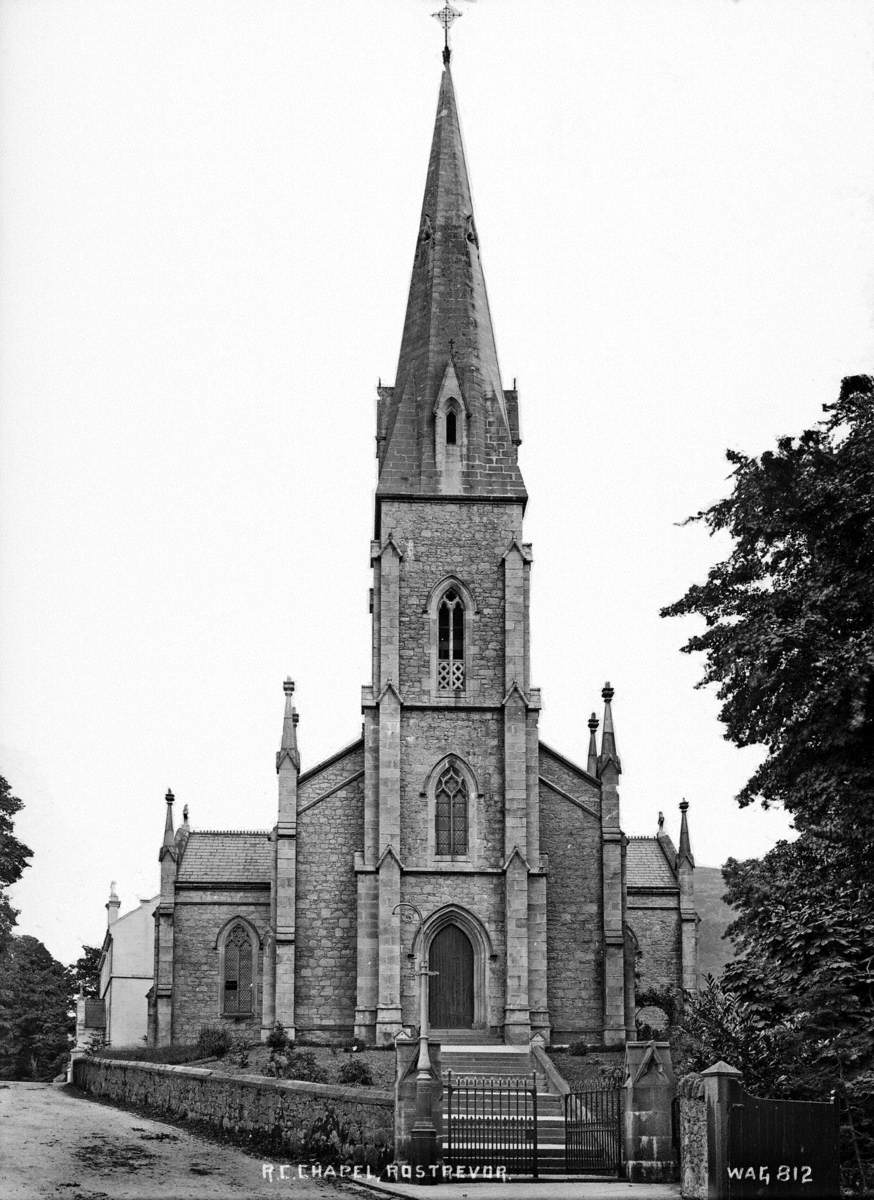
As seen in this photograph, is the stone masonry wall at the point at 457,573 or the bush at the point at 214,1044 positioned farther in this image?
the stone masonry wall at the point at 457,573

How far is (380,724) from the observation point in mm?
44125

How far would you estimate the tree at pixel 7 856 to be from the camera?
1924 inches

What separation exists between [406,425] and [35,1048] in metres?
40.5

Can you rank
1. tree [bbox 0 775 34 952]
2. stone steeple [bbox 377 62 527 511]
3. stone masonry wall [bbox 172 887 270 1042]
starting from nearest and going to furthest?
stone steeple [bbox 377 62 527 511] → stone masonry wall [bbox 172 887 270 1042] → tree [bbox 0 775 34 952]

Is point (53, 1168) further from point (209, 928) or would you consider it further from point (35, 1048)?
point (35, 1048)

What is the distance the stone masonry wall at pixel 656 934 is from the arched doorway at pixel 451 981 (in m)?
10.9

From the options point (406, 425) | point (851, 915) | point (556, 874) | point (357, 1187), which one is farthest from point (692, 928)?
point (357, 1187)

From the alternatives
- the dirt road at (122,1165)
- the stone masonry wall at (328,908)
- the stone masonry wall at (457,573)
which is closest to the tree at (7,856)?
the stone masonry wall at (328,908)

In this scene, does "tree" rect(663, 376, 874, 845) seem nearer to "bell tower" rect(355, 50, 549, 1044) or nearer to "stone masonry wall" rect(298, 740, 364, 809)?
"bell tower" rect(355, 50, 549, 1044)

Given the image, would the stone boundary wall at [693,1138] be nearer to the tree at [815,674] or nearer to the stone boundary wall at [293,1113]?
the tree at [815,674]

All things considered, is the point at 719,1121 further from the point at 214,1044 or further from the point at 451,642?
the point at 451,642

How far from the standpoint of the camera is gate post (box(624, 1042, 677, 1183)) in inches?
885

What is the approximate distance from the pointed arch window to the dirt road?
19.9m

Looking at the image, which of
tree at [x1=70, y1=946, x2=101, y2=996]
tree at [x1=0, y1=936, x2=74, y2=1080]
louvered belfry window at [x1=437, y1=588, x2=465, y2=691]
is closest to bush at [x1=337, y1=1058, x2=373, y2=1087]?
louvered belfry window at [x1=437, y1=588, x2=465, y2=691]
